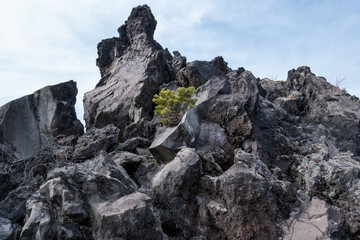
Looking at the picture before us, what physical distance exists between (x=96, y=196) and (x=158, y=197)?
2.52 meters

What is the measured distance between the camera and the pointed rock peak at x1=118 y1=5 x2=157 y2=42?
92.7ft

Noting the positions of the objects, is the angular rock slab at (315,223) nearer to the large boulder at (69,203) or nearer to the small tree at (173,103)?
the large boulder at (69,203)

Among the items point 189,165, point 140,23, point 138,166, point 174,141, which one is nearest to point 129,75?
point 140,23

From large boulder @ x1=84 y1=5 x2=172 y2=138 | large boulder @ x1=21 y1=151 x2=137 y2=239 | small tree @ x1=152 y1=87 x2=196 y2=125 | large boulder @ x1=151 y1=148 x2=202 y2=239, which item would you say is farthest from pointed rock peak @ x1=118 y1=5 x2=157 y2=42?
large boulder @ x1=21 y1=151 x2=137 y2=239

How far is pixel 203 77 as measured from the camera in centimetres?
2014

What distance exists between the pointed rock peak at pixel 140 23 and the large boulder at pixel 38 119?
946 cm

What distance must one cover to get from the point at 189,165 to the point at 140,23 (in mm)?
21458

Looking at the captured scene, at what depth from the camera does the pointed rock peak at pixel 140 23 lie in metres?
28.3

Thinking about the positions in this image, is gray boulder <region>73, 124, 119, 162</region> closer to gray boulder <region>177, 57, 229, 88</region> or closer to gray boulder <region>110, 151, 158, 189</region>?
gray boulder <region>110, 151, 158, 189</region>

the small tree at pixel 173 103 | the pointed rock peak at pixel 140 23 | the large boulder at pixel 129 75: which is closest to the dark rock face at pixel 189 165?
the large boulder at pixel 129 75

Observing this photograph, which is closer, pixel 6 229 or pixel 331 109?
pixel 6 229

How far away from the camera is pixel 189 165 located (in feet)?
35.4

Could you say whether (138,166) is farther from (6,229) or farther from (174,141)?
(6,229)

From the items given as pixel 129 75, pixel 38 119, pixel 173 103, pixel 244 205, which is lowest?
pixel 244 205
